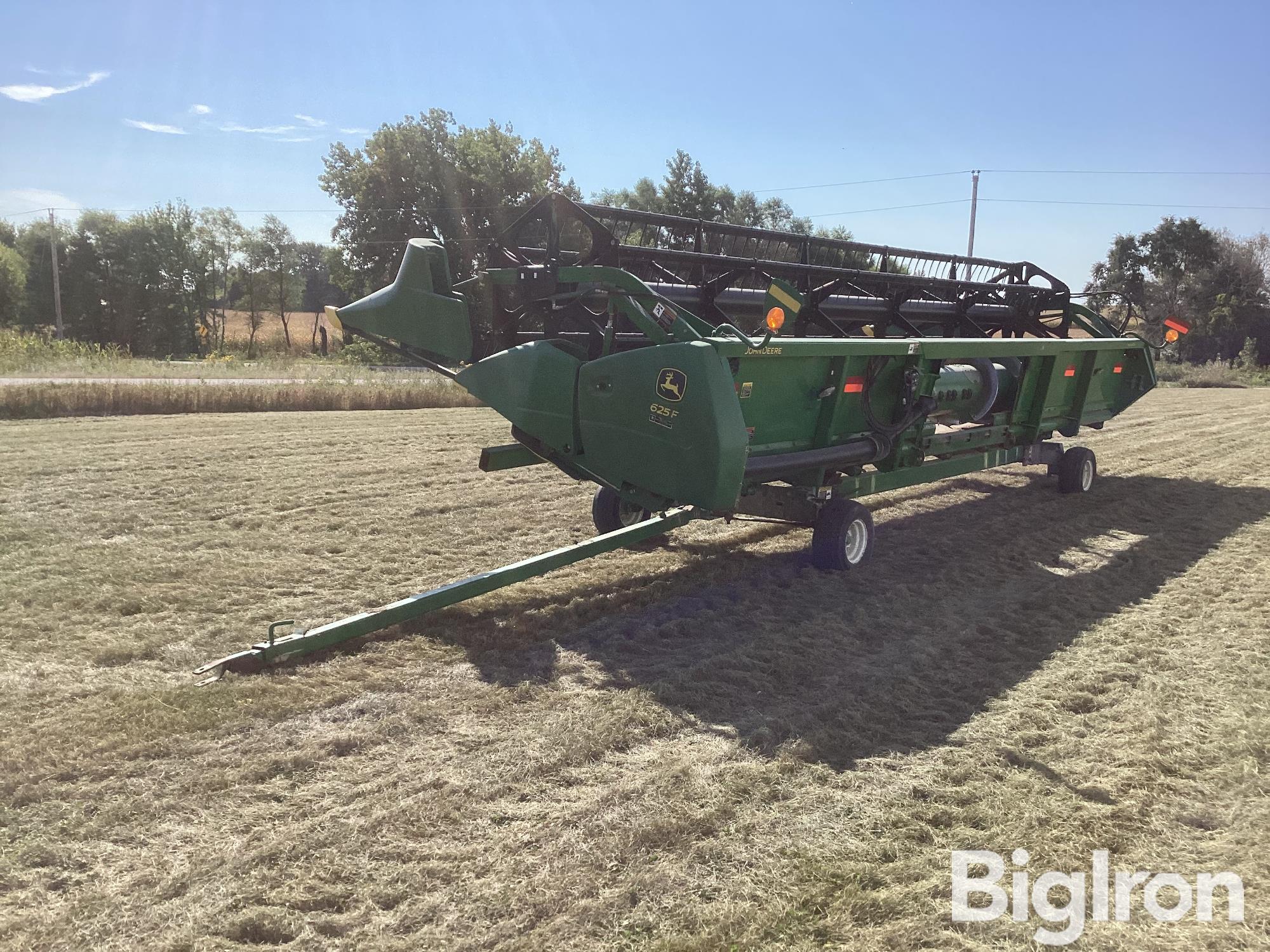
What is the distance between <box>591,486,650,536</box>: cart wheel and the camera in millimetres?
6160

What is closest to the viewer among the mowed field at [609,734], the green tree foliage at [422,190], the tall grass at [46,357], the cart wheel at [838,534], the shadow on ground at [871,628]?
the mowed field at [609,734]

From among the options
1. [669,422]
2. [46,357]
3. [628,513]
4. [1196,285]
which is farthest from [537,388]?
[1196,285]

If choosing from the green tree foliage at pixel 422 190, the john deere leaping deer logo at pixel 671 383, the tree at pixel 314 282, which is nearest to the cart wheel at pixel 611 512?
the john deere leaping deer logo at pixel 671 383

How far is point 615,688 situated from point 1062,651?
94.5 inches

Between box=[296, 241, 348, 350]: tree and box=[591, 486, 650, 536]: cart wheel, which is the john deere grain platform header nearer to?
box=[591, 486, 650, 536]: cart wheel

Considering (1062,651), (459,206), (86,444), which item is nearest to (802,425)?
(1062,651)

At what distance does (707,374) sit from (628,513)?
6.46 ft

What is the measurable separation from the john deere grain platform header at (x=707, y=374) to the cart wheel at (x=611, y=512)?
0.01m

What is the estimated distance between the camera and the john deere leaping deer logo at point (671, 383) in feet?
15.0

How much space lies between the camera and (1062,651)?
4.46 meters

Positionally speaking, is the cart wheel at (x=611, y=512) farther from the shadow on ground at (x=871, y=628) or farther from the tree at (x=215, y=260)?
the tree at (x=215, y=260)

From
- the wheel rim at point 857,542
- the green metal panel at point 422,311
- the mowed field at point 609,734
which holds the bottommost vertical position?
the mowed field at point 609,734

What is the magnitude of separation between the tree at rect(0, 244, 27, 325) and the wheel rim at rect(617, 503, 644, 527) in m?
50.4

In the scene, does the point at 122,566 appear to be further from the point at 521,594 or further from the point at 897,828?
the point at 897,828
